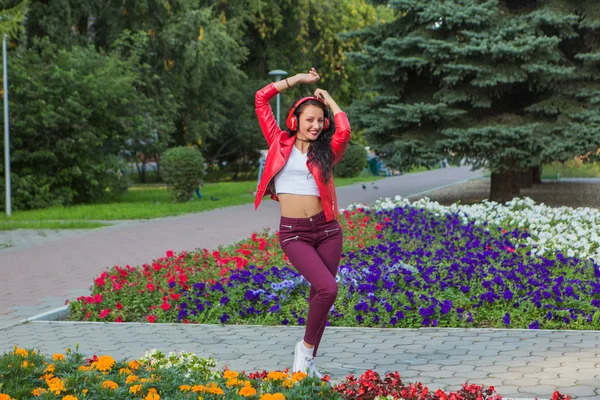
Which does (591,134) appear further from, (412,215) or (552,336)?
(552,336)

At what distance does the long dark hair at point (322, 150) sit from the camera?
516cm

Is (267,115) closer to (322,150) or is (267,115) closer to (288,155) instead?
(288,155)

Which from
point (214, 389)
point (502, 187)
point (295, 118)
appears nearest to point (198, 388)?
point (214, 389)

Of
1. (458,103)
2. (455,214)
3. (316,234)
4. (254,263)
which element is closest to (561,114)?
(458,103)

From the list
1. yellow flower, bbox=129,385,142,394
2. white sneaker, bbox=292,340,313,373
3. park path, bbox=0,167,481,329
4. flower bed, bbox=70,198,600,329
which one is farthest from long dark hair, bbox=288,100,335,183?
park path, bbox=0,167,481,329

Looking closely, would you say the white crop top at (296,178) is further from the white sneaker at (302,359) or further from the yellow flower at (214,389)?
the yellow flower at (214,389)

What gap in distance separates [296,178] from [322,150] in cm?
23

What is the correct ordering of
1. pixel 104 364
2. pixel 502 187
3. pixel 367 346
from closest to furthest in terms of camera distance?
pixel 104 364, pixel 367 346, pixel 502 187

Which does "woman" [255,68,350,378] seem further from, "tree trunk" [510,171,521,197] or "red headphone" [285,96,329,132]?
"tree trunk" [510,171,521,197]

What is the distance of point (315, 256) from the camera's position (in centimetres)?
512

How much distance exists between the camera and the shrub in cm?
3644

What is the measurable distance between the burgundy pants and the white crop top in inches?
6.5

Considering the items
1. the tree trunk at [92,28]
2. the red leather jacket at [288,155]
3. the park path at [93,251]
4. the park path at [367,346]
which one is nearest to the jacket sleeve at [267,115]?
the red leather jacket at [288,155]

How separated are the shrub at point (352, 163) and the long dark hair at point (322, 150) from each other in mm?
30872
